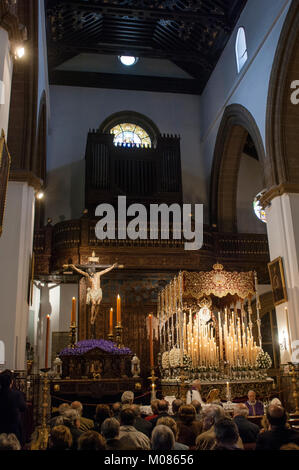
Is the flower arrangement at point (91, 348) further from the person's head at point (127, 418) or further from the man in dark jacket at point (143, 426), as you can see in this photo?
the person's head at point (127, 418)

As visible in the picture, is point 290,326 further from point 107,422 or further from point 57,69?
point 57,69

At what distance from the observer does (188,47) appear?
16969mm

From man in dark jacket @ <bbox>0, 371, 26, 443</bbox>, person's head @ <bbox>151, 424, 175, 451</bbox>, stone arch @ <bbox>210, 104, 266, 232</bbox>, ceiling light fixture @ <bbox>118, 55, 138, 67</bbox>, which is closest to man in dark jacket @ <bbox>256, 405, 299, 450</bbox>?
person's head @ <bbox>151, 424, 175, 451</bbox>

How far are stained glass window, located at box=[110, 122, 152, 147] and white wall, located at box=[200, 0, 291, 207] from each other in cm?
259

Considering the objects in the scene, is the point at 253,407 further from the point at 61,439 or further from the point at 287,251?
the point at 61,439

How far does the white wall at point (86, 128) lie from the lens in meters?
16.7

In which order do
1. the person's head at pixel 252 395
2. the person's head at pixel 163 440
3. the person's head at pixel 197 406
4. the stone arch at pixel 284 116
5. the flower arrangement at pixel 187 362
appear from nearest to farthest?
1. the person's head at pixel 163 440
2. the person's head at pixel 197 406
3. the person's head at pixel 252 395
4. the flower arrangement at pixel 187 362
5. the stone arch at pixel 284 116

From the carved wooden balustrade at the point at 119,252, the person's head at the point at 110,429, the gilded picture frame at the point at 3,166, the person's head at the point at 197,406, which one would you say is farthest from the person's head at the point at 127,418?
the carved wooden balustrade at the point at 119,252

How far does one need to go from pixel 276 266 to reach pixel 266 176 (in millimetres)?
2213

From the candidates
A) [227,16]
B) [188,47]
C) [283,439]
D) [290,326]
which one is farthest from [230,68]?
[283,439]

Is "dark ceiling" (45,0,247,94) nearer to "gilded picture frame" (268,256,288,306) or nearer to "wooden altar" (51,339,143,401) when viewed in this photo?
"gilded picture frame" (268,256,288,306)

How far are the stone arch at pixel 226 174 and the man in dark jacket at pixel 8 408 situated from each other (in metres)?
10.9

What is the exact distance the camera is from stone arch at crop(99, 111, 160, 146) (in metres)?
17.7

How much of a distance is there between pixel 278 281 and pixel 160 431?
8075mm
